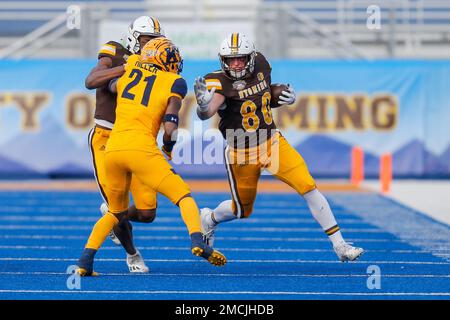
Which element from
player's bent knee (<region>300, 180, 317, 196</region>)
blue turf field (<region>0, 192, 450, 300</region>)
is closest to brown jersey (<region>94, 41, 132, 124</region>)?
Result: blue turf field (<region>0, 192, 450, 300</region>)

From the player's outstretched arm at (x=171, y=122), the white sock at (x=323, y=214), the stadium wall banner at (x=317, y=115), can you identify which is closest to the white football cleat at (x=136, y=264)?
the player's outstretched arm at (x=171, y=122)

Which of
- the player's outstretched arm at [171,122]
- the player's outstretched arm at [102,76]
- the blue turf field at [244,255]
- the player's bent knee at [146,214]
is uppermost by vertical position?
the player's outstretched arm at [102,76]

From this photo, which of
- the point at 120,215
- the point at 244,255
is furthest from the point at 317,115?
the point at 120,215

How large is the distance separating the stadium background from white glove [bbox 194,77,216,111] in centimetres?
182

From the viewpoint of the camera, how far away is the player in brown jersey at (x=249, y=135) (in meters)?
7.41

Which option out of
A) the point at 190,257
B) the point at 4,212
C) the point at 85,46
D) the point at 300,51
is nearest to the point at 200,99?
the point at 190,257

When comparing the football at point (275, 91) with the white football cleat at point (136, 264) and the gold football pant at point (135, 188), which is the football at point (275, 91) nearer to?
the gold football pant at point (135, 188)

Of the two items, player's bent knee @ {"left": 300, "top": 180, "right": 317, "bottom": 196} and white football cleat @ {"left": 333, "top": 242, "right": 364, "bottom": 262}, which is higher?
player's bent knee @ {"left": 300, "top": 180, "right": 317, "bottom": 196}

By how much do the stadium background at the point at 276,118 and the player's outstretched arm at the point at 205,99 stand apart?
1.67 m

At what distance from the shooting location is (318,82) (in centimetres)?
→ 1659

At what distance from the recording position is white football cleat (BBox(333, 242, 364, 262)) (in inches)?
281

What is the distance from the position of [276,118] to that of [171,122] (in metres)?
9.94

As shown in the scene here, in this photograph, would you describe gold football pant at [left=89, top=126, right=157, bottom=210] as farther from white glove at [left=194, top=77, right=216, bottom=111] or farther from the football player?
white glove at [left=194, top=77, right=216, bottom=111]

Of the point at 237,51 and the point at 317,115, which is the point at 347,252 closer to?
the point at 237,51
